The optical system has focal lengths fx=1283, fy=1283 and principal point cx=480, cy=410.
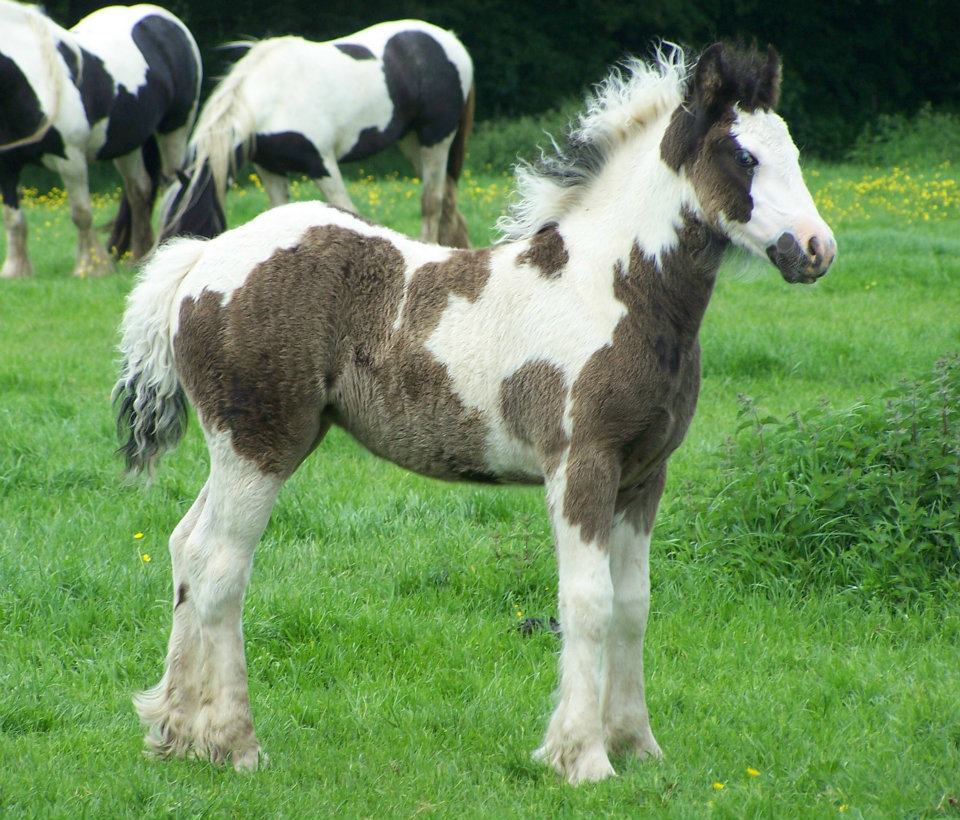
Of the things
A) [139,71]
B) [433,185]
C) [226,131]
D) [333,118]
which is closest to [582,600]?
[226,131]

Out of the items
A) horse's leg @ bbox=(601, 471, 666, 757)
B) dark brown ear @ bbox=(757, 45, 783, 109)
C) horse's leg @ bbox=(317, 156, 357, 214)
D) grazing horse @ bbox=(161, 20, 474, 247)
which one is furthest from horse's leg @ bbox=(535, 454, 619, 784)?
horse's leg @ bbox=(317, 156, 357, 214)

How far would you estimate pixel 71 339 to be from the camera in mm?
9430

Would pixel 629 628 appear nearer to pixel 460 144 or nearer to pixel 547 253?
pixel 547 253

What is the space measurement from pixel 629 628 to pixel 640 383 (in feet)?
2.64

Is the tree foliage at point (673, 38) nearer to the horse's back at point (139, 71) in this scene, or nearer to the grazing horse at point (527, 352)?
the horse's back at point (139, 71)

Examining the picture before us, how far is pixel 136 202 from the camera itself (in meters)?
12.5

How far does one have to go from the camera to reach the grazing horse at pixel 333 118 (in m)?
9.49

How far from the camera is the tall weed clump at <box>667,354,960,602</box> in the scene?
5.00 metres

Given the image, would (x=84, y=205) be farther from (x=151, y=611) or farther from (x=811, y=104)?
(x=811, y=104)

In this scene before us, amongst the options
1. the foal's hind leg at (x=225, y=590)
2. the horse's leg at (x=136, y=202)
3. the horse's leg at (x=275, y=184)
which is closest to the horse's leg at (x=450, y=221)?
the horse's leg at (x=275, y=184)

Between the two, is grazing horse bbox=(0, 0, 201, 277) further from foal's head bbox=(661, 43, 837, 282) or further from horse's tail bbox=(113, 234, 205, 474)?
foal's head bbox=(661, 43, 837, 282)

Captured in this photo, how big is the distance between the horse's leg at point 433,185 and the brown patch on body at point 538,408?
7.87 metres

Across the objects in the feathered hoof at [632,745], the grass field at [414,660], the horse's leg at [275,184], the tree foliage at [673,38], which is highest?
the feathered hoof at [632,745]

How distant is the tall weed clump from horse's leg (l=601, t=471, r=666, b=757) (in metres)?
1.39
